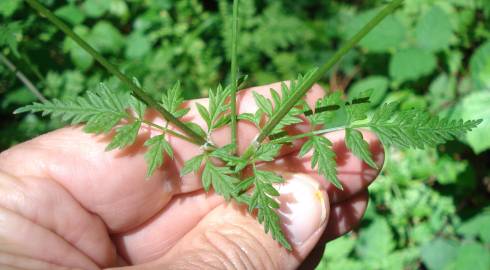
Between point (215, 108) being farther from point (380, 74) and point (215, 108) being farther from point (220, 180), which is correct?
point (380, 74)

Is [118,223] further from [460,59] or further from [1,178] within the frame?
[460,59]

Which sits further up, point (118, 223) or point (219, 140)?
point (219, 140)

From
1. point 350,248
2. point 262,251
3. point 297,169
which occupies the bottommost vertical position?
point 350,248

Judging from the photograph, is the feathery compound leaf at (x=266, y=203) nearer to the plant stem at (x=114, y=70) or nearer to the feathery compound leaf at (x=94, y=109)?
the plant stem at (x=114, y=70)

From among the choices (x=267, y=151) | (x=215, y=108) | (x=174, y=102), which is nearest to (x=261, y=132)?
(x=267, y=151)

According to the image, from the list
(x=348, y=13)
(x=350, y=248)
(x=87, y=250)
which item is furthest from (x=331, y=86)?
(x=87, y=250)

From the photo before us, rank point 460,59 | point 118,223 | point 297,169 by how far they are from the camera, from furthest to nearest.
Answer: point 460,59
point 297,169
point 118,223

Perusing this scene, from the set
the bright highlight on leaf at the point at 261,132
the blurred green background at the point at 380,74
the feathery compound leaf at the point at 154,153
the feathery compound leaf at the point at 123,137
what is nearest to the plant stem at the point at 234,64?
the bright highlight on leaf at the point at 261,132
